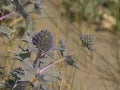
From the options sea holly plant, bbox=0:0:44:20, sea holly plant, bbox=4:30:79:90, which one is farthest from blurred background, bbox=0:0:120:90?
sea holly plant, bbox=4:30:79:90

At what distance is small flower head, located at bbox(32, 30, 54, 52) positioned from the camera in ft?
5.43

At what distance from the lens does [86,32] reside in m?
2.99

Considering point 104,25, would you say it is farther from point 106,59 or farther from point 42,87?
point 42,87

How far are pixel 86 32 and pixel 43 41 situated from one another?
136 cm

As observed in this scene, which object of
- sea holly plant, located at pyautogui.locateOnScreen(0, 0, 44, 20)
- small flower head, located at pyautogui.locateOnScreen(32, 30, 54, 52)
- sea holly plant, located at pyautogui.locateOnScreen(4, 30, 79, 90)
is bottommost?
sea holly plant, located at pyautogui.locateOnScreen(4, 30, 79, 90)

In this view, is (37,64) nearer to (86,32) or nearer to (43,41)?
(43,41)

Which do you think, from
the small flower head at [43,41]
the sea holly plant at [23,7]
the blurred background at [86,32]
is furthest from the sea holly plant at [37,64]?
the blurred background at [86,32]

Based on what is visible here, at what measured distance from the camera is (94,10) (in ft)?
10.8

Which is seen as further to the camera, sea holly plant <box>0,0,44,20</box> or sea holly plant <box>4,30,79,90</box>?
sea holly plant <box>0,0,44,20</box>

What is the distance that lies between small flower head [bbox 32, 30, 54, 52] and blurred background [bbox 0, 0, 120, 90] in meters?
0.74

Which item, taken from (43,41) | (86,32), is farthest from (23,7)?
(86,32)

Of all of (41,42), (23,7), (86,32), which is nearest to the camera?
(41,42)

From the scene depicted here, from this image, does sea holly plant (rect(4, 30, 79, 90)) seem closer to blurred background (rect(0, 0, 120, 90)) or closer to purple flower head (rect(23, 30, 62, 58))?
purple flower head (rect(23, 30, 62, 58))

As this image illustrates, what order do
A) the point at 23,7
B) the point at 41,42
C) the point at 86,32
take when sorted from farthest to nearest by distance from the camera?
1. the point at 86,32
2. the point at 23,7
3. the point at 41,42
